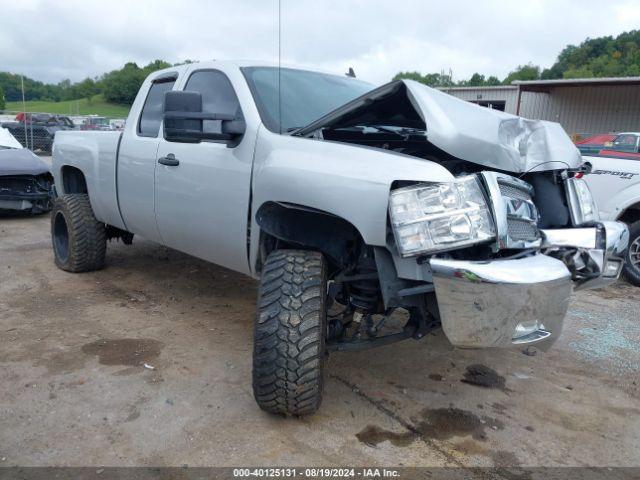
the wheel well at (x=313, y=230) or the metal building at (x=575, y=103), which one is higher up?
the metal building at (x=575, y=103)

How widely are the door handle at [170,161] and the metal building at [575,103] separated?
1963 cm

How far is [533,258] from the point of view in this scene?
2.40 m

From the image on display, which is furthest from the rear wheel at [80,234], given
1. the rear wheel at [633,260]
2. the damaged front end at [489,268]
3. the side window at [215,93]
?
the rear wheel at [633,260]

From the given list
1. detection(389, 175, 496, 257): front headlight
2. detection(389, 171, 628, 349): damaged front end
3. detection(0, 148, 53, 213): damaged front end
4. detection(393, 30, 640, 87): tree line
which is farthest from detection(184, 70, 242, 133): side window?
detection(393, 30, 640, 87): tree line

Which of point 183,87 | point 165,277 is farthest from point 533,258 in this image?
point 165,277

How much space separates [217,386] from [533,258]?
1904mm

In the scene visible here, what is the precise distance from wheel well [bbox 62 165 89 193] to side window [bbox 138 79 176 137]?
1.42m

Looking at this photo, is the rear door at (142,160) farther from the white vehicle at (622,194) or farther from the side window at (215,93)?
the white vehicle at (622,194)

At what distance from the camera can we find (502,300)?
2.23m

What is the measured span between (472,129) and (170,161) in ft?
7.00

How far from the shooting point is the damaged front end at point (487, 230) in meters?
2.26

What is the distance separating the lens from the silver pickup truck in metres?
2.31

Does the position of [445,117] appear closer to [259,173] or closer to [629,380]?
[259,173]

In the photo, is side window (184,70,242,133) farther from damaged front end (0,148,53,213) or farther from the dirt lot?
damaged front end (0,148,53,213)
